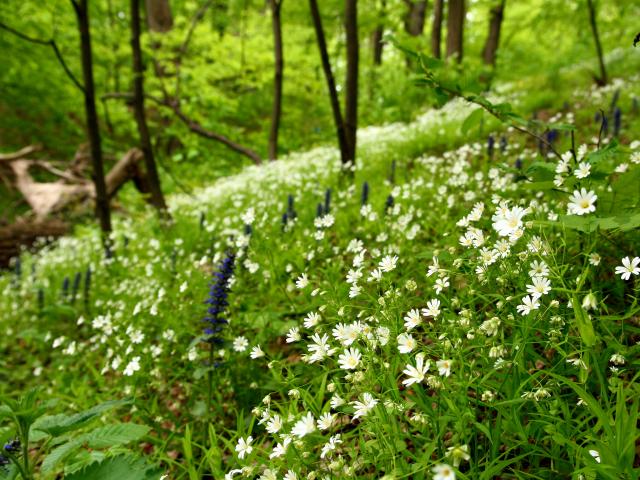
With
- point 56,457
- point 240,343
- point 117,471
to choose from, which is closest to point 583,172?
point 240,343

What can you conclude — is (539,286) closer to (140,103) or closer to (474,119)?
(474,119)

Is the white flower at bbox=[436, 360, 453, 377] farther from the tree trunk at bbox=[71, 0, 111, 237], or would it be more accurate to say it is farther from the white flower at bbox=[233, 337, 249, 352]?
the tree trunk at bbox=[71, 0, 111, 237]

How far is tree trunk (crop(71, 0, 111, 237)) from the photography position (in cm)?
601

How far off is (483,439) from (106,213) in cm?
688

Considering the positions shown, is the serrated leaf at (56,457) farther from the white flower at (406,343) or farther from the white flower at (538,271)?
the white flower at (538,271)

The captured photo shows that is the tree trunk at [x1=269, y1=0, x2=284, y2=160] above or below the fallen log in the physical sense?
above

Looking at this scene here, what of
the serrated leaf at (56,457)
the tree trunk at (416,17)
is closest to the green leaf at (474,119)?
the serrated leaf at (56,457)

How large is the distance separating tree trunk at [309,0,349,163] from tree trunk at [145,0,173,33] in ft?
38.1

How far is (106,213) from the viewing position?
22.9 ft

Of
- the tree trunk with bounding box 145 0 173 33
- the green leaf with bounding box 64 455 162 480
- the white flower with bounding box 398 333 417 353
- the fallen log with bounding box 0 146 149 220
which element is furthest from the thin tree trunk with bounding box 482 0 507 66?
the green leaf with bounding box 64 455 162 480

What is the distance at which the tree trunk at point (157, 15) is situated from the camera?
587 inches

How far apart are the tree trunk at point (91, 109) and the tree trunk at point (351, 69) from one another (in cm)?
371

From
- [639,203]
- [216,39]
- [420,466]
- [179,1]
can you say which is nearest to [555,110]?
[639,203]

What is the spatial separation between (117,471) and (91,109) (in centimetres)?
625
